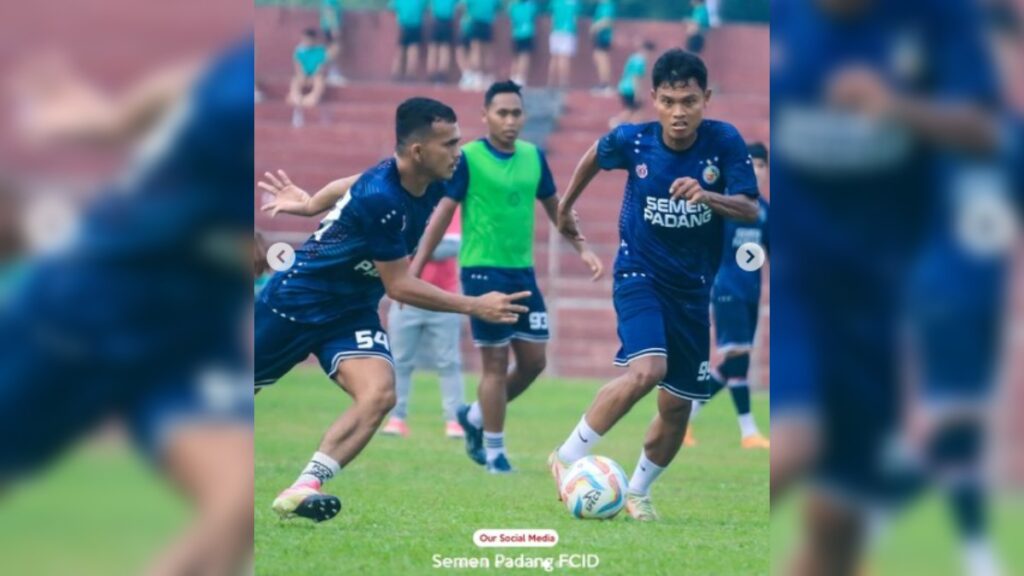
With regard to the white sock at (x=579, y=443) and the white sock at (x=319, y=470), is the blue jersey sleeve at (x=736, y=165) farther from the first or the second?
the white sock at (x=319, y=470)

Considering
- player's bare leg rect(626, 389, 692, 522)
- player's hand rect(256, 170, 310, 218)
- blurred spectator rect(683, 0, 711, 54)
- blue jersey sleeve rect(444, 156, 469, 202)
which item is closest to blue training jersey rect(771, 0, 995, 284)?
blurred spectator rect(683, 0, 711, 54)

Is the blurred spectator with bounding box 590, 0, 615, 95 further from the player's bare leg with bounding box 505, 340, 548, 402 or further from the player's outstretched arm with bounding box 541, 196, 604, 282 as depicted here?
the player's bare leg with bounding box 505, 340, 548, 402

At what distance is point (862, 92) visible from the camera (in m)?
4.07

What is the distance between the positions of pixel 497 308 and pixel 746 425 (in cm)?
107

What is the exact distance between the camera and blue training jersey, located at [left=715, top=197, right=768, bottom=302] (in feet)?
15.3

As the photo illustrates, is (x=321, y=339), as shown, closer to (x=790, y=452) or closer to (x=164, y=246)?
(x=164, y=246)

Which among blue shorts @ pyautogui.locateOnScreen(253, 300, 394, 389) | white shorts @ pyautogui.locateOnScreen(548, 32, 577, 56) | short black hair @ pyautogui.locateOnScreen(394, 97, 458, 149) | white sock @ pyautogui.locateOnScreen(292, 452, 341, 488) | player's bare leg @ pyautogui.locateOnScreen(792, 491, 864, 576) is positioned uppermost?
white shorts @ pyautogui.locateOnScreen(548, 32, 577, 56)

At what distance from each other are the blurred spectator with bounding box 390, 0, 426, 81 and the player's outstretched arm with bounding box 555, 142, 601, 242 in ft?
1.99

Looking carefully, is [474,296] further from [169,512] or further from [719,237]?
[169,512]

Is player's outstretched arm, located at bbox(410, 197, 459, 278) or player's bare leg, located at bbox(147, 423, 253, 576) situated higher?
player's outstretched arm, located at bbox(410, 197, 459, 278)

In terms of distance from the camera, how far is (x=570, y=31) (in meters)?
4.43

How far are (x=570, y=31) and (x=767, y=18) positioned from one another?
54 cm

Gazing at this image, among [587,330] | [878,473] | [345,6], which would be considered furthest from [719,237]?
[345,6]

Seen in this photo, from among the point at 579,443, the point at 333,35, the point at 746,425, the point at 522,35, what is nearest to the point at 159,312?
the point at 333,35
